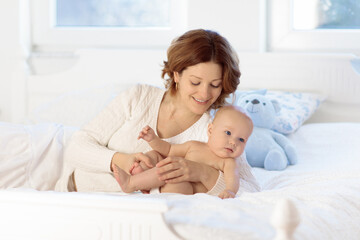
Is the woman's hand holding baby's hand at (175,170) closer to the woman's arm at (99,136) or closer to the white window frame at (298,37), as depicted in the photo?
the woman's arm at (99,136)

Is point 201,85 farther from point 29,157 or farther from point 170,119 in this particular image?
point 29,157

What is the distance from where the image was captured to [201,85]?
5.80 ft

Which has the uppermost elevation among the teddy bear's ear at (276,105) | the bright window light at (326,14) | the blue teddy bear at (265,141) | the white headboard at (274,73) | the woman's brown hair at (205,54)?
the bright window light at (326,14)

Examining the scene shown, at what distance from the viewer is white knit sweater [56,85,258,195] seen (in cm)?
186

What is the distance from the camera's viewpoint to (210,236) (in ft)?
3.66

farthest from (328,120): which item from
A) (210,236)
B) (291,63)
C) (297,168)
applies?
(210,236)

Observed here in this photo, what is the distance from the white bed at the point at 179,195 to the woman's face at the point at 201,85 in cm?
34

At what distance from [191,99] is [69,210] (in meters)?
0.72

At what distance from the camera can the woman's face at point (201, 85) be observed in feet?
5.77

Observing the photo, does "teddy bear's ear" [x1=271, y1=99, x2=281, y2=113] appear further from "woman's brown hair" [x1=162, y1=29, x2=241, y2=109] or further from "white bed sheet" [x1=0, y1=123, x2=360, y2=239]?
"woman's brown hair" [x1=162, y1=29, x2=241, y2=109]

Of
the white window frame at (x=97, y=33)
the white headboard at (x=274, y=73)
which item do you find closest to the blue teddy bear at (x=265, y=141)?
the white headboard at (x=274, y=73)

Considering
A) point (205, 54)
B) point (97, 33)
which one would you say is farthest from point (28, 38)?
point (205, 54)

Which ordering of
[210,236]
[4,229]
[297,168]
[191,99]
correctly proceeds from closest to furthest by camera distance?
[210,236] < [4,229] < [191,99] < [297,168]

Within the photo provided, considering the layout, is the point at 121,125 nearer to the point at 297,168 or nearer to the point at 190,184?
the point at 190,184
